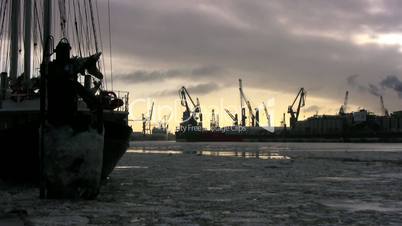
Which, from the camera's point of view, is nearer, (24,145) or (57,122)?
(57,122)

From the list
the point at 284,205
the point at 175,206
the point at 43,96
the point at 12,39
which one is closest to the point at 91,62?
the point at 43,96

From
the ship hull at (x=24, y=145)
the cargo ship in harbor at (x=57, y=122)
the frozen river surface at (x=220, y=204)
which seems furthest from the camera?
the ship hull at (x=24, y=145)

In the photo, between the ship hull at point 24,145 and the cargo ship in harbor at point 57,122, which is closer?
the cargo ship in harbor at point 57,122

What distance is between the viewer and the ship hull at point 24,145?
54.0ft

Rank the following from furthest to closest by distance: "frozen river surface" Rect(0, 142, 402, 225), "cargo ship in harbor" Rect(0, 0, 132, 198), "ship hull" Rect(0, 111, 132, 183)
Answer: "ship hull" Rect(0, 111, 132, 183) < "cargo ship in harbor" Rect(0, 0, 132, 198) < "frozen river surface" Rect(0, 142, 402, 225)

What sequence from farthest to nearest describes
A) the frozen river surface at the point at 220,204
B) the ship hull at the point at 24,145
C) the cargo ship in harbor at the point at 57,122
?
1. the ship hull at the point at 24,145
2. the cargo ship in harbor at the point at 57,122
3. the frozen river surface at the point at 220,204

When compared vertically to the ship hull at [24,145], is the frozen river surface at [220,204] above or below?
below

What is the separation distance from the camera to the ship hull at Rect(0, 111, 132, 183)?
16.5 m

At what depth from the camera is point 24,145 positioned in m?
16.5

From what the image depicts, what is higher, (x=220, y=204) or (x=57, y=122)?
(x=57, y=122)

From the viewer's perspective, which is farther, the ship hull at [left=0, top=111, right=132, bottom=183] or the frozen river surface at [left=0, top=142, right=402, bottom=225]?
the ship hull at [left=0, top=111, right=132, bottom=183]

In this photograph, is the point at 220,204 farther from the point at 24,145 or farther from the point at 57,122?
the point at 24,145

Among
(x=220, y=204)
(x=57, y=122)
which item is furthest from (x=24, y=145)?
(x=220, y=204)

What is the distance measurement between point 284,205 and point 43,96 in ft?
21.6
